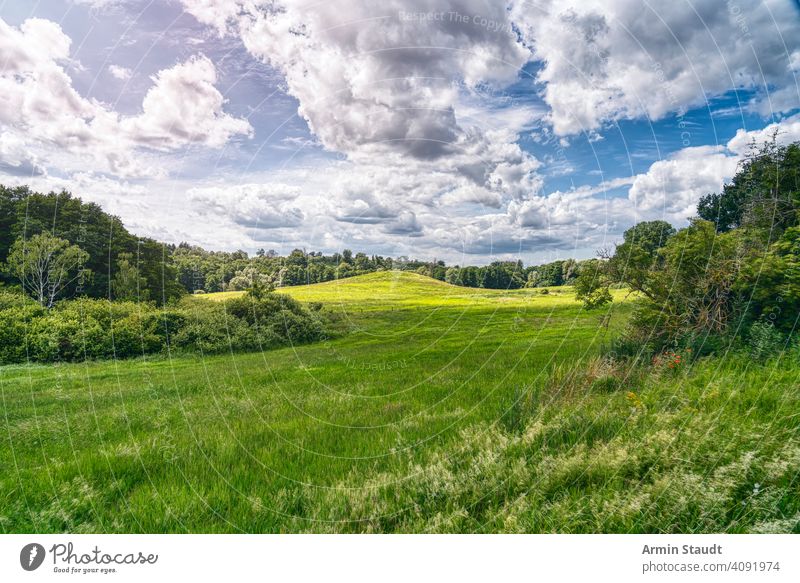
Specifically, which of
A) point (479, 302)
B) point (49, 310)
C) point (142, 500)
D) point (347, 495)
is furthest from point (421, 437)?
point (49, 310)

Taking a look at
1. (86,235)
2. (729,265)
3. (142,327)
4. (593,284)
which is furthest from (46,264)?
(729,265)

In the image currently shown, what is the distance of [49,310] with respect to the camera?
23.7 feet

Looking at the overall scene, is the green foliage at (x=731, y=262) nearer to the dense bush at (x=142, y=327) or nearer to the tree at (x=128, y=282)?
the dense bush at (x=142, y=327)


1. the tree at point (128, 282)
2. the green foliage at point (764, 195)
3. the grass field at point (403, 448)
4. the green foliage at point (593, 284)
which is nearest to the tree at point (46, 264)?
the tree at point (128, 282)

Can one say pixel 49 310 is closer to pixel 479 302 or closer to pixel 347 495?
pixel 347 495

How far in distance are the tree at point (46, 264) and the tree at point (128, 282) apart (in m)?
0.54

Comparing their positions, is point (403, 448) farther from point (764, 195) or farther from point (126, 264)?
point (764, 195)

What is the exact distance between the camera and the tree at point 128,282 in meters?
7.05

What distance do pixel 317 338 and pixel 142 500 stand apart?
21.1ft

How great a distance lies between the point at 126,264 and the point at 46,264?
4.91 feet

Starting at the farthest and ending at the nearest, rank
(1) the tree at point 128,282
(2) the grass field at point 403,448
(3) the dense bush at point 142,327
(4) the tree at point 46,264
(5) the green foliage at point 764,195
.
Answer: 1. (3) the dense bush at point 142,327
2. (1) the tree at point 128,282
3. (4) the tree at point 46,264
4. (5) the green foliage at point 764,195
5. (2) the grass field at point 403,448

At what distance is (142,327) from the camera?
821cm

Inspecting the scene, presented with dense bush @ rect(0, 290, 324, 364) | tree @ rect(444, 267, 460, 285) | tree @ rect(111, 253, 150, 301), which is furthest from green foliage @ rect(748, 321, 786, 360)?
tree @ rect(111, 253, 150, 301)

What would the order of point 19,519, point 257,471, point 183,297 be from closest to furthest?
point 19,519, point 257,471, point 183,297
